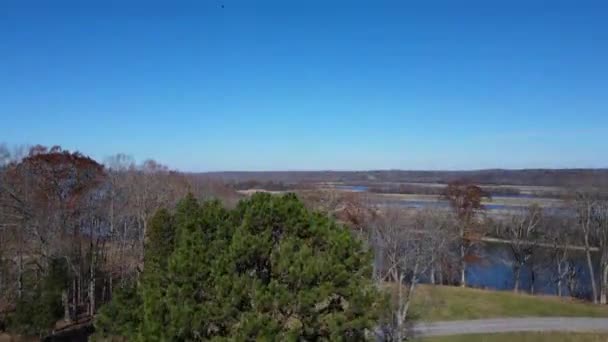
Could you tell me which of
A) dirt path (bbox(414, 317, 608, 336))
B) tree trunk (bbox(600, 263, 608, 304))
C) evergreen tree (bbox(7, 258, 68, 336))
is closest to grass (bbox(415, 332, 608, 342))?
dirt path (bbox(414, 317, 608, 336))

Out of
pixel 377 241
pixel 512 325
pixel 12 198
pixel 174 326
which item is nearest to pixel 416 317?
pixel 512 325

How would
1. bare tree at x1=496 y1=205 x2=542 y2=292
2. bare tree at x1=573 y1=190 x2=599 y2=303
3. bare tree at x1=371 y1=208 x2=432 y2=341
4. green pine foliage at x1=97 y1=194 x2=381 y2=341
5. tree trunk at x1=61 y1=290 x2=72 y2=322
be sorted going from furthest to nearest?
bare tree at x1=496 y1=205 x2=542 y2=292 < bare tree at x1=573 y1=190 x2=599 y2=303 < bare tree at x1=371 y1=208 x2=432 y2=341 < tree trunk at x1=61 y1=290 x2=72 y2=322 < green pine foliage at x1=97 y1=194 x2=381 y2=341

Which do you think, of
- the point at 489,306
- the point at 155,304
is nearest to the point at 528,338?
the point at 489,306

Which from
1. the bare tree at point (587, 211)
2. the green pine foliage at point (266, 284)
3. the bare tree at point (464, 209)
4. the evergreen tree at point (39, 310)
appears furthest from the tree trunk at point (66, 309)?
the bare tree at point (587, 211)

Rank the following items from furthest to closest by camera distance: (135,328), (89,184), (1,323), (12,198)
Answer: (89,184), (12,198), (1,323), (135,328)

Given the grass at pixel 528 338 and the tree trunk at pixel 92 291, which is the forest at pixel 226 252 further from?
the grass at pixel 528 338

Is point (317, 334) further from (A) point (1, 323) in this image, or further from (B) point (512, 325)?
(A) point (1, 323)

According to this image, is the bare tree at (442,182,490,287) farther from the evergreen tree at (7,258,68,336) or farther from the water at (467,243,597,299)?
the evergreen tree at (7,258,68,336)
